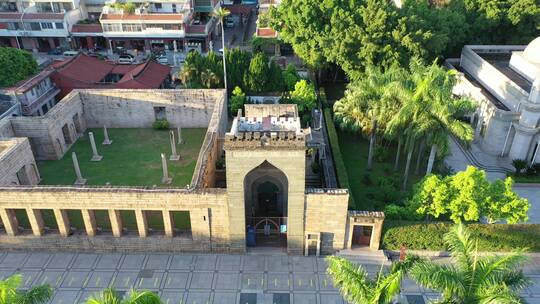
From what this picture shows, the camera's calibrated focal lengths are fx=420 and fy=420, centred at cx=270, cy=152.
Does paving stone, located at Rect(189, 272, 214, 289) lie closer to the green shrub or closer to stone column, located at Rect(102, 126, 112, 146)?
stone column, located at Rect(102, 126, 112, 146)

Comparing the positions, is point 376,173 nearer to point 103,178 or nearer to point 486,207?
point 486,207

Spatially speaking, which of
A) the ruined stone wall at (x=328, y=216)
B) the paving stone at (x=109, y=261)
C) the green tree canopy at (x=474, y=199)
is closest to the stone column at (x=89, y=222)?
the paving stone at (x=109, y=261)

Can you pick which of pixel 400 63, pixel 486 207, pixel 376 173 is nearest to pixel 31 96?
pixel 376 173

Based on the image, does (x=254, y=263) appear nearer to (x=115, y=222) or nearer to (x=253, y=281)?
(x=253, y=281)

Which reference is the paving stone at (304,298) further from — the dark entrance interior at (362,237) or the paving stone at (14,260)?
the paving stone at (14,260)

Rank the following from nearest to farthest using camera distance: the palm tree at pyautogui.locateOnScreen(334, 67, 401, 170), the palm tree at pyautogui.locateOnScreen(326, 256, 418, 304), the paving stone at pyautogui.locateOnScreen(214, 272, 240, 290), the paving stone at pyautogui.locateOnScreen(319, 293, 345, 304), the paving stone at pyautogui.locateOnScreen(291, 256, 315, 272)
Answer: the palm tree at pyautogui.locateOnScreen(326, 256, 418, 304) < the paving stone at pyautogui.locateOnScreen(319, 293, 345, 304) < the paving stone at pyautogui.locateOnScreen(214, 272, 240, 290) < the paving stone at pyautogui.locateOnScreen(291, 256, 315, 272) < the palm tree at pyautogui.locateOnScreen(334, 67, 401, 170)

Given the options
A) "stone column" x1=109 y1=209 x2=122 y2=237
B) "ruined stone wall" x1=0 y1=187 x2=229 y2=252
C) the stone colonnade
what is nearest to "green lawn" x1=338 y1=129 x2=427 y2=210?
"ruined stone wall" x1=0 y1=187 x2=229 y2=252
